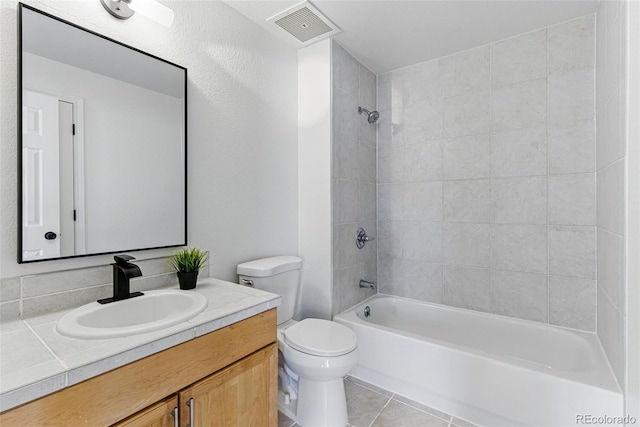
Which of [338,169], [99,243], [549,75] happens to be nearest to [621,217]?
[549,75]

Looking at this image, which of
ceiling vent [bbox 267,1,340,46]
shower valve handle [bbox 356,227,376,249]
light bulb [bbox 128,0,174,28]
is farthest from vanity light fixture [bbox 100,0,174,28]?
shower valve handle [bbox 356,227,376,249]

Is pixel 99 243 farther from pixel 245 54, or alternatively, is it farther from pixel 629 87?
pixel 629 87

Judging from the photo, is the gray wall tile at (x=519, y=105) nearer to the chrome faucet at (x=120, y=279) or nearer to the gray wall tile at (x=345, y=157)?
the gray wall tile at (x=345, y=157)

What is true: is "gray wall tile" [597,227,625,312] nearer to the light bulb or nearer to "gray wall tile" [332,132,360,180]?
"gray wall tile" [332,132,360,180]

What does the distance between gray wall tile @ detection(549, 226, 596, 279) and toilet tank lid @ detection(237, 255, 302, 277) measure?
5.49 feet

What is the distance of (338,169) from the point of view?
222 cm

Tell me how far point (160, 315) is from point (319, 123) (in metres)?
1.55

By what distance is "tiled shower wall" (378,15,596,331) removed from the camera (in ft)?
6.37

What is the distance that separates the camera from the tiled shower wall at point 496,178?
6.37 ft

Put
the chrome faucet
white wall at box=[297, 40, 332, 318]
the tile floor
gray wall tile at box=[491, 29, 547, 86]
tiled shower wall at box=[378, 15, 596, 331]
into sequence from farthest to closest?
white wall at box=[297, 40, 332, 318] → gray wall tile at box=[491, 29, 547, 86] → tiled shower wall at box=[378, 15, 596, 331] → the tile floor → the chrome faucet

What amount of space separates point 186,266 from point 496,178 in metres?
2.10

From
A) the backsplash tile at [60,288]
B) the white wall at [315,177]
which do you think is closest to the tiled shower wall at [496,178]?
the white wall at [315,177]

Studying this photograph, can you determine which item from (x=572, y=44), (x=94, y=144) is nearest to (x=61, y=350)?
(x=94, y=144)

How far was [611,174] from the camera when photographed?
A: 1481 millimetres
